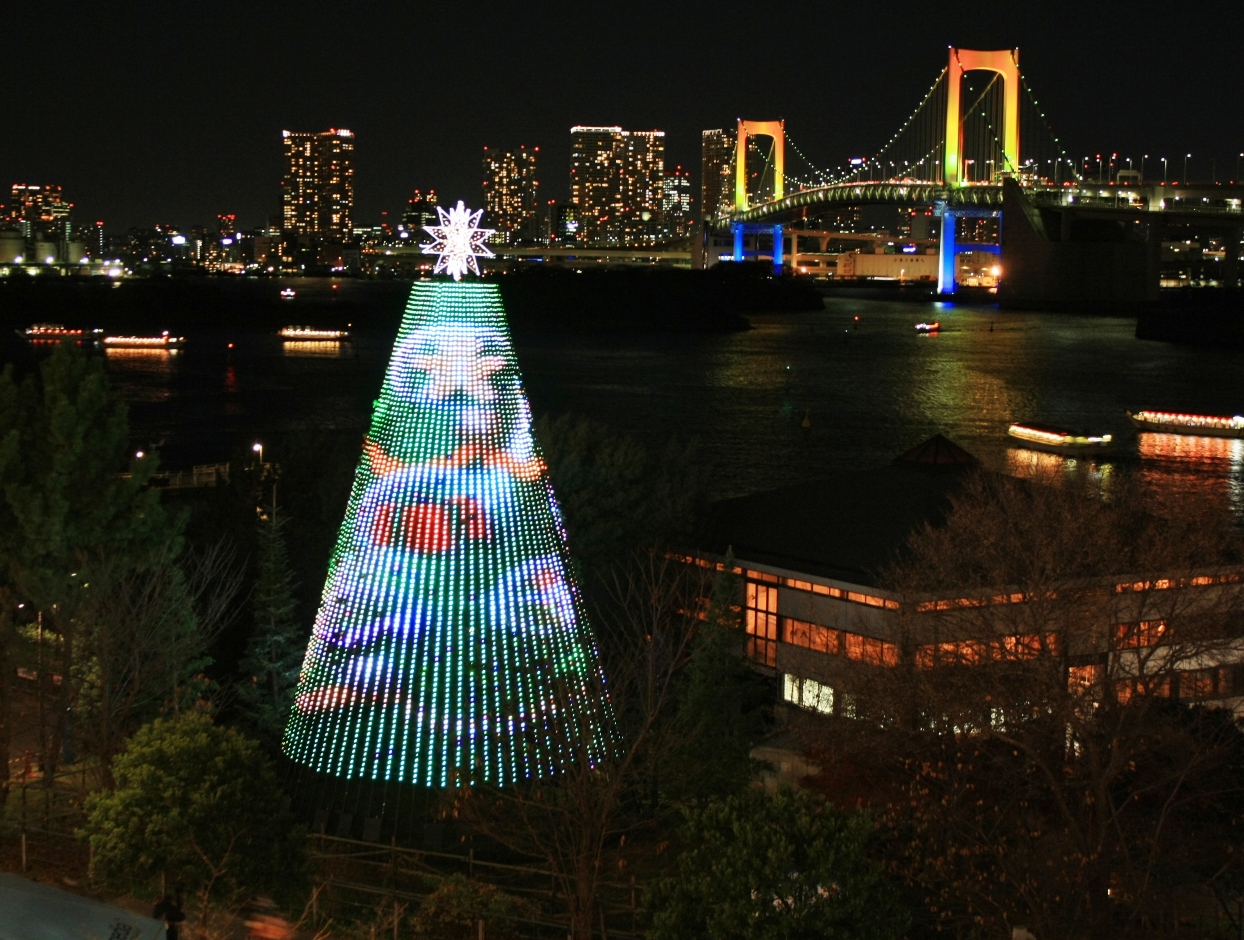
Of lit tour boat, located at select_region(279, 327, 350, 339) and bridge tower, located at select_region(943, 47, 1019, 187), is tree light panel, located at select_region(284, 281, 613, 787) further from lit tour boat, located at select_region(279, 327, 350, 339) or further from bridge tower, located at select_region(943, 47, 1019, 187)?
bridge tower, located at select_region(943, 47, 1019, 187)

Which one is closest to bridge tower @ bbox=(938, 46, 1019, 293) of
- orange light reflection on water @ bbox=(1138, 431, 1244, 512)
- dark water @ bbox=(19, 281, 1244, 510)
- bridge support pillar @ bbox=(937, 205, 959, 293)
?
bridge support pillar @ bbox=(937, 205, 959, 293)

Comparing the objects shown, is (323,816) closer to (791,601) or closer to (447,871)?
(447,871)

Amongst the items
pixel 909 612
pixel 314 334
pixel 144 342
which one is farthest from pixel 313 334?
pixel 909 612

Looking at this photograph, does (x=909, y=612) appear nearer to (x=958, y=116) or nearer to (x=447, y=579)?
(x=447, y=579)

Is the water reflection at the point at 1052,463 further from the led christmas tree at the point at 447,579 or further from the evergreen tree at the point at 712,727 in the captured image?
the led christmas tree at the point at 447,579

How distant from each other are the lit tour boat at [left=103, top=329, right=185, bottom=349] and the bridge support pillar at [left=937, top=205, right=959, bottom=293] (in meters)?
34.7

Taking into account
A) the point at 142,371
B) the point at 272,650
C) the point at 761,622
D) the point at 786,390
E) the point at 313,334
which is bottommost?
the point at 142,371

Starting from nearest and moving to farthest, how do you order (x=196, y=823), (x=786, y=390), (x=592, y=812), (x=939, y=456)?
(x=196, y=823) → (x=592, y=812) → (x=939, y=456) → (x=786, y=390)

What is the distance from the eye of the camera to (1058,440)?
25.6 m

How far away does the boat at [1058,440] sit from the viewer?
25.5m

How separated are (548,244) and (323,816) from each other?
90.5 meters

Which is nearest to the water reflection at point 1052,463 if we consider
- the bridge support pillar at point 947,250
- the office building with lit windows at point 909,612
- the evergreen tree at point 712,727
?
the office building with lit windows at point 909,612

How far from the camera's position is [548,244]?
94688 millimetres

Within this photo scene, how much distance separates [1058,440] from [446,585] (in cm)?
2180
